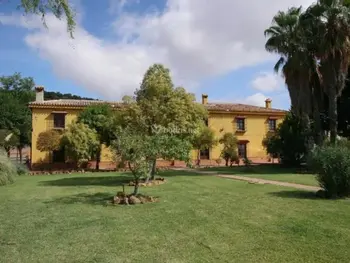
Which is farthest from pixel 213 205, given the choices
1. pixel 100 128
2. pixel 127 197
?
pixel 100 128

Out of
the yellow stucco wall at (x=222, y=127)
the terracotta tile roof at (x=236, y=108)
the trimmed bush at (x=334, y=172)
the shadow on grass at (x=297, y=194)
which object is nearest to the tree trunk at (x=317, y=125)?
the shadow on grass at (x=297, y=194)

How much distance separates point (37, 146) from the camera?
3138 cm

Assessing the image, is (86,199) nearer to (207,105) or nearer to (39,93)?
(39,93)

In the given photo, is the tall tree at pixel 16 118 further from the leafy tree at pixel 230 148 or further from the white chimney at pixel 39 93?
the leafy tree at pixel 230 148

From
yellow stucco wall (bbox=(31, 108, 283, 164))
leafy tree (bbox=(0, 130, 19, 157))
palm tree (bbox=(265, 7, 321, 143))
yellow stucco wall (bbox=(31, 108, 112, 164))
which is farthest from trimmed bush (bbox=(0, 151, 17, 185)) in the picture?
palm tree (bbox=(265, 7, 321, 143))

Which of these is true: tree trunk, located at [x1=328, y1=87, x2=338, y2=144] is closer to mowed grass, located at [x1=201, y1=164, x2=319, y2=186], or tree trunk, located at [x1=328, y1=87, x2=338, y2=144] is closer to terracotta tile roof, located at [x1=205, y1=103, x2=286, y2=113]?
mowed grass, located at [x1=201, y1=164, x2=319, y2=186]

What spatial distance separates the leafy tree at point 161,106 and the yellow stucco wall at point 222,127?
15862mm

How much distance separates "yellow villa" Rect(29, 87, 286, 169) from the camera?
3344cm

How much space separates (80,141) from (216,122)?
15.7 metres

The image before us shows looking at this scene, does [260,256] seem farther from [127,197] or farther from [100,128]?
[100,128]

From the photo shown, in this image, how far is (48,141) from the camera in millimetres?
30781

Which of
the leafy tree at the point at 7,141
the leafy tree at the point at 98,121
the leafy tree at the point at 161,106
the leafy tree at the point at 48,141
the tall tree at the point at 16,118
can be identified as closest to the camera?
the leafy tree at the point at 161,106

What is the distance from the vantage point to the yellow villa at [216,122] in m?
33.4

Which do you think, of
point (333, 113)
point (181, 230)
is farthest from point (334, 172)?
point (333, 113)
